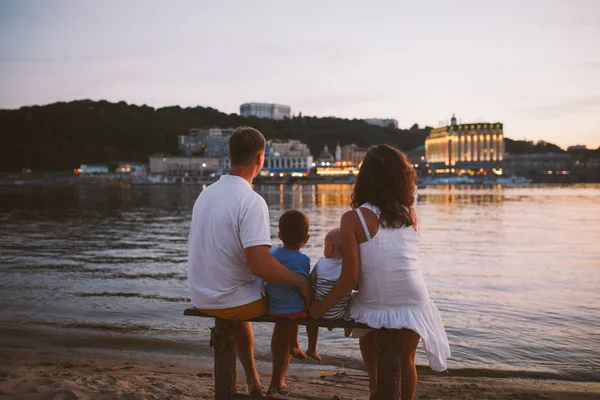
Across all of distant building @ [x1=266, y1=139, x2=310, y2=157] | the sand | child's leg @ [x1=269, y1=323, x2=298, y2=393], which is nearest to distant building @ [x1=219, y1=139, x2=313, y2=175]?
distant building @ [x1=266, y1=139, x2=310, y2=157]

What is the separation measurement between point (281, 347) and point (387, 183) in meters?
1.18

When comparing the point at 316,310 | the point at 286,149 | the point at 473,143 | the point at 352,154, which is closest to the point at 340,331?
the point at 316,310

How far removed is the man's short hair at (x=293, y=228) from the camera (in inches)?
130

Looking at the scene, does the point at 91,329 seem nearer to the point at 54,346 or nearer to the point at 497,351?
the point at 54,346

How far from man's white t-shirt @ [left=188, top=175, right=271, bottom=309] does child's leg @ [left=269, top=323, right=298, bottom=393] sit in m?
0.38

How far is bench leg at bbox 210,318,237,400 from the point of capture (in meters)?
3.27

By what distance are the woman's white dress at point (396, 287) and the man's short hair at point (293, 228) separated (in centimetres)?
36

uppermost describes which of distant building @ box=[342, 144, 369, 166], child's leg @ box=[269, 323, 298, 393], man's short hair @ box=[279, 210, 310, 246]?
distant building @ box=[342, 144, 369, 166]

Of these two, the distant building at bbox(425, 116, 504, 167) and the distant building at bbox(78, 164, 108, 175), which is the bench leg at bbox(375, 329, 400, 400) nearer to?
the distant building at bbox(78, 164, 108, 175)

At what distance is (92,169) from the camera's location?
13612 centimetres

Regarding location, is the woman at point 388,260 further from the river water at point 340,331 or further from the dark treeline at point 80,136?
the dark treeline at point 80,136

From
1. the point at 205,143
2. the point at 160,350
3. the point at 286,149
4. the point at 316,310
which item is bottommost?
the point at 160,350

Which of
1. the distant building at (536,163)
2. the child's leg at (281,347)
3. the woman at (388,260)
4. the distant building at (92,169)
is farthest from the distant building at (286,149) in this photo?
the woman at (388,260)

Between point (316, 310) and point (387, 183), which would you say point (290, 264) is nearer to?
point (316, 310)
